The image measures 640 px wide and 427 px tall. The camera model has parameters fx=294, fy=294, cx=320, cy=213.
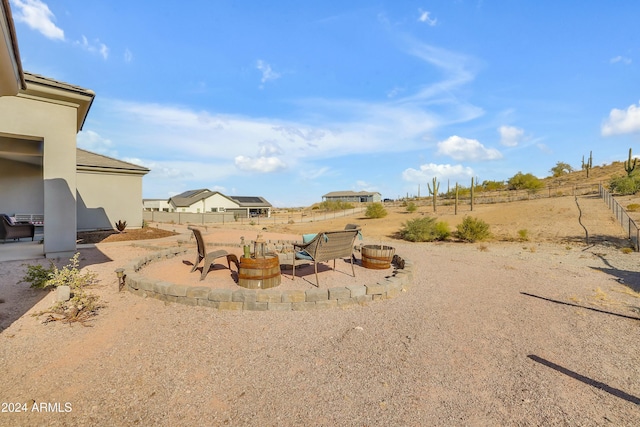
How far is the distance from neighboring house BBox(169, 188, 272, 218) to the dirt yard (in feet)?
127

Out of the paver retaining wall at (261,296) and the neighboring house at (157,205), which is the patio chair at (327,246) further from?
the neighboring house at (157,205)

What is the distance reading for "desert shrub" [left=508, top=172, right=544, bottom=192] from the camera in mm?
41069

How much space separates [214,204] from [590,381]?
146 ft

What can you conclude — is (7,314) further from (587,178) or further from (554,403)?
(587,178)

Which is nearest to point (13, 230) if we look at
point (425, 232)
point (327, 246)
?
point (327, 246)

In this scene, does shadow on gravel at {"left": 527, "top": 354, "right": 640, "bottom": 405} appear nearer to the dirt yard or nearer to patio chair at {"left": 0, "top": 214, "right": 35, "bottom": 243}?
the dirt yard

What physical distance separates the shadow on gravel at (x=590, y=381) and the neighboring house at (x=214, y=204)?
43337 millimetres

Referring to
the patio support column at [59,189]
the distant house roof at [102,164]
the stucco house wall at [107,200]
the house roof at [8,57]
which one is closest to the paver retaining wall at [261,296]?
the house roof at [8,57]

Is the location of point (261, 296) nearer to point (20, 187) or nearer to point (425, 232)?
point (425, 232)

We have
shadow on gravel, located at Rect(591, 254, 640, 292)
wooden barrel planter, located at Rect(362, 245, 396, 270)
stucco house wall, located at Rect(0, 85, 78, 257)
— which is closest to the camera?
shadow on gravel, located at Rect(591, 254, 640, 292)

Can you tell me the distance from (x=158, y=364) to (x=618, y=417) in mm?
3852

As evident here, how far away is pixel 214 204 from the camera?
43.4 metres

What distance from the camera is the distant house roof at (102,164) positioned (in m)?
14.4

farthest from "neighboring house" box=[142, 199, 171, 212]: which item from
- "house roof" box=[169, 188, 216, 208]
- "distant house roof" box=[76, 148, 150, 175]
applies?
"distant house roof" box=[76, 148, 150, 175]
